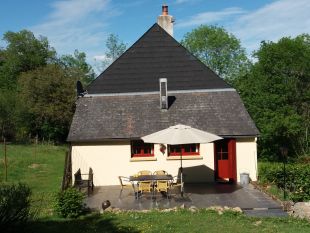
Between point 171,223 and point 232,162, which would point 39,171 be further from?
point 171,223

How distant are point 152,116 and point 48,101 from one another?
22966mm

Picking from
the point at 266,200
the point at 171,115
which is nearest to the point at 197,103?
the point at 171,115

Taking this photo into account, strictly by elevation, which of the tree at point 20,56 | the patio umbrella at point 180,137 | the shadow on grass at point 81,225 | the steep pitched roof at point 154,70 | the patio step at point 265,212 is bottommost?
the shadow on grass at point 81,225

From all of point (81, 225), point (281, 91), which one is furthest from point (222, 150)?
point (281, 91)

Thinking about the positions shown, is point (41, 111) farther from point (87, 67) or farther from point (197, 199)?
point (87, 67)

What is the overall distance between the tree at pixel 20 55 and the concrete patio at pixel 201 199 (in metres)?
45.3

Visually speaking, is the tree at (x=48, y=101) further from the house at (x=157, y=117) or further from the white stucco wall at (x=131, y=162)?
the white stucco wall at (x=131, y=162)

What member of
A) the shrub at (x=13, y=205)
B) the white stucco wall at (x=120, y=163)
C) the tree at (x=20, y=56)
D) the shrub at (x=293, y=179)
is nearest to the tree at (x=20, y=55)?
the tree at (x=20, y=56)

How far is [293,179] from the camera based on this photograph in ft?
56.0

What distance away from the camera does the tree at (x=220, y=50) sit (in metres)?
60.2

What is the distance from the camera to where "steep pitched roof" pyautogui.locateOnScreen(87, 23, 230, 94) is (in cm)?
2231

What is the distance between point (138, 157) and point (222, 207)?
665 cm

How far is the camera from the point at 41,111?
133 feet

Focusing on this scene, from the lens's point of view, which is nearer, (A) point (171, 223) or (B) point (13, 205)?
(B) point (13, 205)
